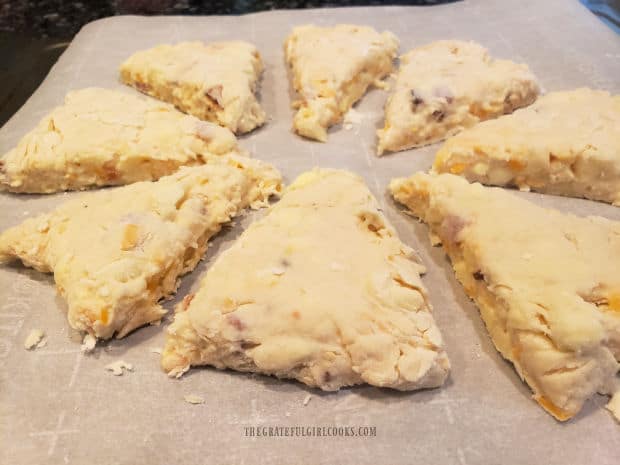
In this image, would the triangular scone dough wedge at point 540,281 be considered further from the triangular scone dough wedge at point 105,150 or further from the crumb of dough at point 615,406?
the triangular scone dough wedge at point 105,150

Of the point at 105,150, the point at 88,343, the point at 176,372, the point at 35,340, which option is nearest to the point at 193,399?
the point at 176,372

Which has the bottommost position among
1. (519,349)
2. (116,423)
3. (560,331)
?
(116,423)

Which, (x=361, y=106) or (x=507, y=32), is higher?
(x=507, y=32)

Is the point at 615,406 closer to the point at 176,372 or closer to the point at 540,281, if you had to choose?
the point at 540,281

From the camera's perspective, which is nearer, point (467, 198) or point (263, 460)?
point (263, 460)

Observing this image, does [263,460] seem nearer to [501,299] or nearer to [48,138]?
[501,299]

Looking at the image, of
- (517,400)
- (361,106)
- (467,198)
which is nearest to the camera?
(517,400)

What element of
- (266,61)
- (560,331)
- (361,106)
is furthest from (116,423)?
(266,61)
